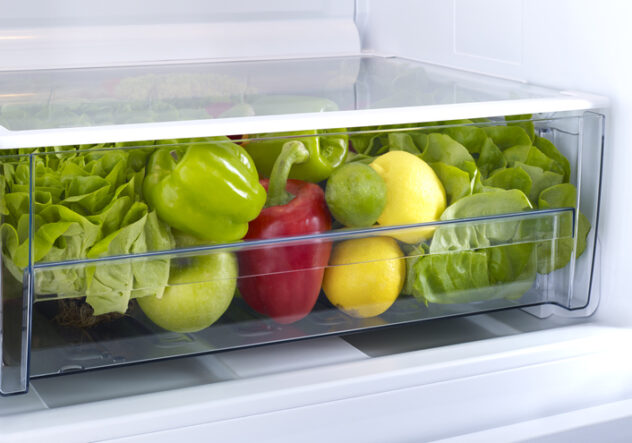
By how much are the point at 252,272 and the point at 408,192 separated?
0.65 ft

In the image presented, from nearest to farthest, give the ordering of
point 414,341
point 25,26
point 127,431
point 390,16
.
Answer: point 127,431
point 414,341
point 25,26
point 390,16

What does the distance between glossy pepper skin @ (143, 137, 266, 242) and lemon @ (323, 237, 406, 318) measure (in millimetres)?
132

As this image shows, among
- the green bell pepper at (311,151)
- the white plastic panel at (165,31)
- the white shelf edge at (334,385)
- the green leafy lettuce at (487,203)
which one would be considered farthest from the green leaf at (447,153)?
the white plastic panel at (165,31)

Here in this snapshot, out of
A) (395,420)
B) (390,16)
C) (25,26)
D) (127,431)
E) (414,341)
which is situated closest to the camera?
(127,431)

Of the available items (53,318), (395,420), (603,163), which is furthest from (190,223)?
(603,163)

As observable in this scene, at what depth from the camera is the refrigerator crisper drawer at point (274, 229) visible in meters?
0.76

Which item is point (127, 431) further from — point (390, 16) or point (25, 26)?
point (390, 16)

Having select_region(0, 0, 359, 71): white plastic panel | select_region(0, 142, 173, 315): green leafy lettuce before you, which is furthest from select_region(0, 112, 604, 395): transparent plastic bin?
select_region(0, 0, 359, 71): white plastic panel

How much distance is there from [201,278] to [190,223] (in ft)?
0.20

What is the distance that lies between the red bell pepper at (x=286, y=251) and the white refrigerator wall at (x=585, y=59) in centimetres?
37

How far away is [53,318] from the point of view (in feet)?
2.56

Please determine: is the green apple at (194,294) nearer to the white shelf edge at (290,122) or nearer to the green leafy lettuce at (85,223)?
the green leafy lettuce at (85,223)

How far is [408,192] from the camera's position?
35.0 inches

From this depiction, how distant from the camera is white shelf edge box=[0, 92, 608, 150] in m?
0.72
